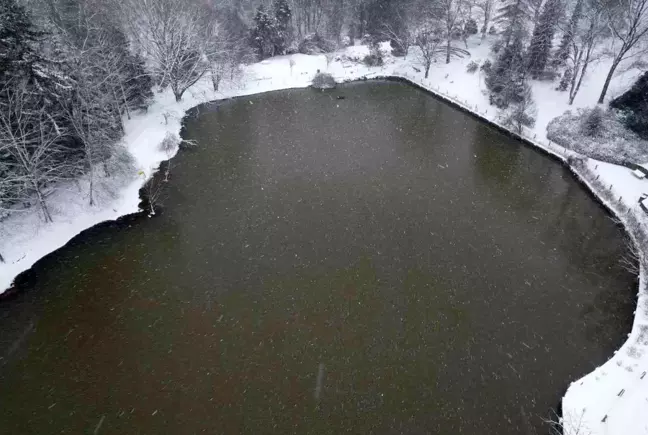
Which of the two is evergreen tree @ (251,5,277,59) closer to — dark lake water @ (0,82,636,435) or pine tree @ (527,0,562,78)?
dark lake water @ (0,82,636,435)

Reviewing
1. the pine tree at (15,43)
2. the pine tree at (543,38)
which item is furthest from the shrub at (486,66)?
the pine tree at (15,43)

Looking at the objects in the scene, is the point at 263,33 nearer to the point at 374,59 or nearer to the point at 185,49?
the point at 374,59

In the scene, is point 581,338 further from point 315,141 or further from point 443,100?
point 443,100

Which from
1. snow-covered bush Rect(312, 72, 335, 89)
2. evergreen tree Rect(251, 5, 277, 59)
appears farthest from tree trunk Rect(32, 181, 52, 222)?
evergreen tree Rect(251, 5, 277, 59)

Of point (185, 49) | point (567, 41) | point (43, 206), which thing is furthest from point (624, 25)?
point (43, 206)

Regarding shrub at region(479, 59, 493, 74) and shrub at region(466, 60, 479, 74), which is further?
shrub at region(466, 60, 479, 74)

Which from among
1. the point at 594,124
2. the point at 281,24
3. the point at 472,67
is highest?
the point at 281,24

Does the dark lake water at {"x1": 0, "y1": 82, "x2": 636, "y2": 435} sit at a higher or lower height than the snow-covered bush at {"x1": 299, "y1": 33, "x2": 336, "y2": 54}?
lower
